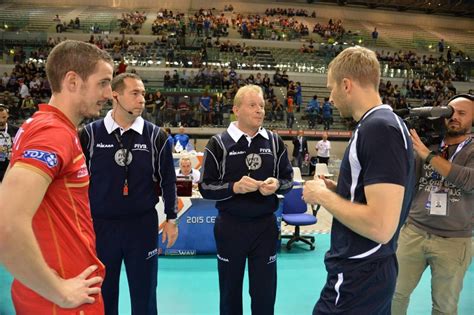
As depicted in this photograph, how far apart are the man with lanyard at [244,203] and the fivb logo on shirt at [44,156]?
177 centimetres

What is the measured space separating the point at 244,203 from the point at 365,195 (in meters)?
1.41

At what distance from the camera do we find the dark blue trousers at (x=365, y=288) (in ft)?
6.33

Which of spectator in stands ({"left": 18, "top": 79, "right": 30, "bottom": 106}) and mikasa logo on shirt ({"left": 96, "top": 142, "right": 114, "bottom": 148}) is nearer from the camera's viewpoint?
mikasa logo on shirt ({"left": 96, "top": 142, "right": 114, "bottom": 148})

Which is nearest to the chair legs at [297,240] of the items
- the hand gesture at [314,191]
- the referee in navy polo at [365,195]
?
the referee in navy polo at [365,195]

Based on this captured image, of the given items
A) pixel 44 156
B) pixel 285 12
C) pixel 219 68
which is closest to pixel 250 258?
pixel 44 156

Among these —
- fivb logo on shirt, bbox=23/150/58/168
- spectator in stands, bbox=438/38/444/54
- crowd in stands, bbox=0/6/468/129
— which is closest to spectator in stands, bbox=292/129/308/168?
crowd in stands, bbox=0/6/468/129

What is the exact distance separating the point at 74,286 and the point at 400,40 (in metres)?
30.0

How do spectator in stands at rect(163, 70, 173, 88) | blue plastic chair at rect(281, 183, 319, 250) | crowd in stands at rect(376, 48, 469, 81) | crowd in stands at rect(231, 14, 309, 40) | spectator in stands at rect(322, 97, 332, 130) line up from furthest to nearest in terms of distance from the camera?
crowd in stands at rect(231, 14, 309, 40)
crowd in stands at rect(376, 48, 469, 81)
spectator in stands at rect(163, 70, 173, 88)
spectator in stands at rect(322, 97, 332, 130)
blue plastic chair at rect(281, 183, 319, 250)

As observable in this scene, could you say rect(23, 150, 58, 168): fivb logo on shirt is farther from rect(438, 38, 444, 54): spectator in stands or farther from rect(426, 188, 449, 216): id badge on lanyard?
rect(438, 38, 444, 54): spectator in stands

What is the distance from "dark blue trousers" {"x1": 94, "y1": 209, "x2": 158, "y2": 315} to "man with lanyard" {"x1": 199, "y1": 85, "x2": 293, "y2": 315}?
19.9 inches

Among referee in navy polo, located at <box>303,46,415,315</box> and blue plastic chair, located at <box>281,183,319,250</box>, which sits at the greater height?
referee in navy polo, located at <box>303,46,415,315</box>

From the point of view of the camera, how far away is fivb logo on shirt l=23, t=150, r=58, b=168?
1374mm

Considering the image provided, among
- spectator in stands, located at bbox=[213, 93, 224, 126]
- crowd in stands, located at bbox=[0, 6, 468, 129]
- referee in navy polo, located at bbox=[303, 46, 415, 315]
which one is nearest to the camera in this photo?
referee in navy polo, located at bbox=[303, 46, 415, 315]

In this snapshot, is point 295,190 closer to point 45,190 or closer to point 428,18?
point 45,190
